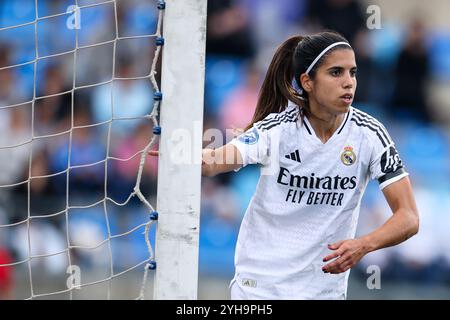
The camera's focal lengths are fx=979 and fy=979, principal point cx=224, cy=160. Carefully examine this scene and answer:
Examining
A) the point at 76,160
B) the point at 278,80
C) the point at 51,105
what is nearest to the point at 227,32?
the point at 51,105

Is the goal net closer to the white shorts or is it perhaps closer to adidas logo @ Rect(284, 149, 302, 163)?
the white shorts

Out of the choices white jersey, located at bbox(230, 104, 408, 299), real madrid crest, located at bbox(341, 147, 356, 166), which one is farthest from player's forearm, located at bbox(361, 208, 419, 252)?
real madrid crest, located at bbox(341, 147, 356, 166)

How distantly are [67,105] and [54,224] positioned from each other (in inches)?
37.9

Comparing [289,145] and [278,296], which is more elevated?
[289,145]

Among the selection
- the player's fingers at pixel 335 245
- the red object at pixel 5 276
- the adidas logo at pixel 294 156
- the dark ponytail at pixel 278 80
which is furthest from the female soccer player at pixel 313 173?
the red object at pixel 5 276

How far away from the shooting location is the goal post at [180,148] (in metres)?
3.57

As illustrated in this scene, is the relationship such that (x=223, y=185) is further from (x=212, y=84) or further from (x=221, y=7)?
(x=221, y=7)

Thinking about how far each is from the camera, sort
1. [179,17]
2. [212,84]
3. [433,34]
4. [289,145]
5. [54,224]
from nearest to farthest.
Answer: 1. [179,17]
2. [289,145]
3. [54,224]
4. [212,84]
5. [433,34]

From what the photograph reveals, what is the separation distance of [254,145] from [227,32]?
4.24m

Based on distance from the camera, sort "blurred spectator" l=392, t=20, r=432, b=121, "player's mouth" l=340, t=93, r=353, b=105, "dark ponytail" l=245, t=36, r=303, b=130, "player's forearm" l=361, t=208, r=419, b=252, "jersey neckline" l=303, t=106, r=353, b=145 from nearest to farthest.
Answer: "player's forearm" l=361, t=208, r=419, b=252, "player's mouth" l=340, t=93, r=353, b=105, "jersey neckline" l=303, t=106, r=353, b=145, "dark ponytail" l=245, t=36, r=303, b=130, "blurred spectator" l=392, t=20, r=432, b=121

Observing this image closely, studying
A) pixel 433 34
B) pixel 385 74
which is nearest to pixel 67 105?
pixel 385 74

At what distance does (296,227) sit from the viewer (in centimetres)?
395

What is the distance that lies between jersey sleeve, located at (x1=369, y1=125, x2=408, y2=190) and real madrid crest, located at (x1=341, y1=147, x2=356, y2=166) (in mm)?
77

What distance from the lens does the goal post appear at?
11.7 ft
